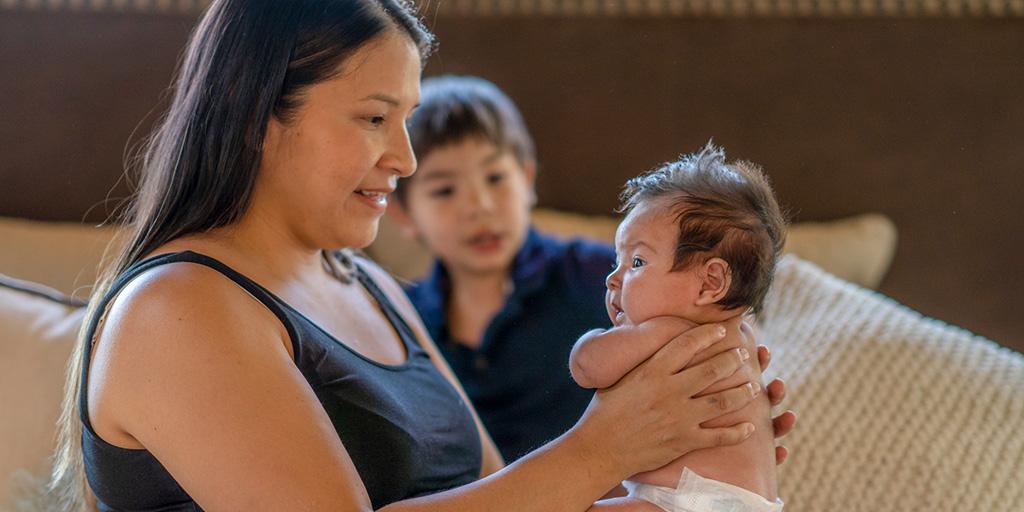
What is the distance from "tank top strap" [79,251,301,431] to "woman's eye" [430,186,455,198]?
0.81 metres

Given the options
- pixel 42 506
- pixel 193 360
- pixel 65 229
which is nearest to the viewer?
pixel 193 360

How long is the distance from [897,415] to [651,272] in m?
0.51

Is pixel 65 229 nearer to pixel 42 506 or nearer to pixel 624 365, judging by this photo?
pixel 42 506

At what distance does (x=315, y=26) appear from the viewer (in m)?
1.09

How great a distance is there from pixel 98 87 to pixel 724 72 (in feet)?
3.79

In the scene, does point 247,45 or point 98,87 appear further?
point 98,87

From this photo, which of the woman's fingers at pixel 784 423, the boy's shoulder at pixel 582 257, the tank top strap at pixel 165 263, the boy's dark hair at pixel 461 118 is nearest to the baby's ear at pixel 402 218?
the boy's dark hair at pixel 461 118

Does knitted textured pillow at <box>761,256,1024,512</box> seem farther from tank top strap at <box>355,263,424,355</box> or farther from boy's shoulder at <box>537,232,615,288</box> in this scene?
tank top strap at <box>355,263,424,355</box>

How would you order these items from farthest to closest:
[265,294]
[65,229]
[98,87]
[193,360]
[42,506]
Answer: [98,87] → [65,229] → [42,506] → [265,294] → [193,360]

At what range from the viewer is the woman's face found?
1.11 meters

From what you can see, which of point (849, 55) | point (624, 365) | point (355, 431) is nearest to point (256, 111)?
point (355, 431)

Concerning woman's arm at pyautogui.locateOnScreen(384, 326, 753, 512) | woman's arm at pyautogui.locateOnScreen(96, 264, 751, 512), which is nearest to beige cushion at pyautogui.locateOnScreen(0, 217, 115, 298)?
woman's arm at pyautogui.locateOnScreen(96, 264, 751, 512)

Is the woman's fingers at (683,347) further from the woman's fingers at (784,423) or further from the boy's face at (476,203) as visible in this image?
the boy's face at (476,203)

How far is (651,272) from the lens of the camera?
1000 millimetres
